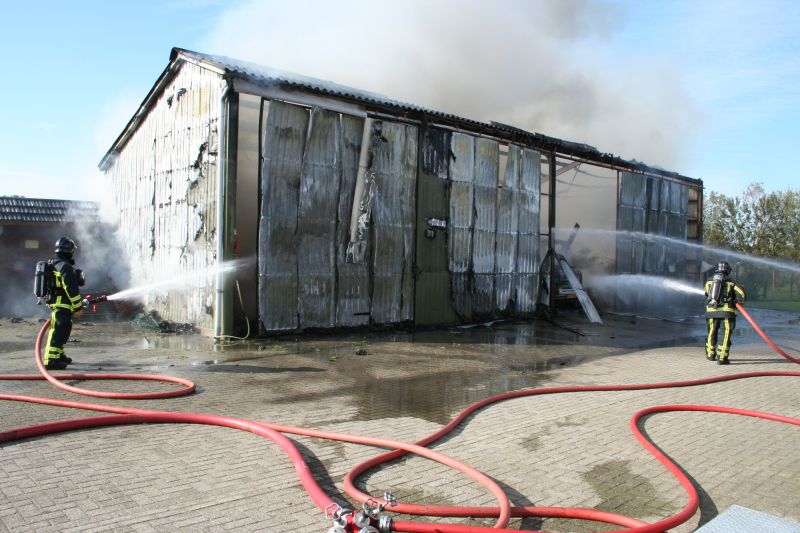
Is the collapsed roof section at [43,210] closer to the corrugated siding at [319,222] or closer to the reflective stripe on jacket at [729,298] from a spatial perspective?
the corrugated siding at [319,222]

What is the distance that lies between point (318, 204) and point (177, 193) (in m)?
3.40

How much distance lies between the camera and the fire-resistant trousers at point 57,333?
7484mm

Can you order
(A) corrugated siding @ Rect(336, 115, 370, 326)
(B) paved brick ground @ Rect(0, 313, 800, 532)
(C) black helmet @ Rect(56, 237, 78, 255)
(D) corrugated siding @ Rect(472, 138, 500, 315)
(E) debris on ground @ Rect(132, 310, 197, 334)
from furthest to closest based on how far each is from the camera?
Result: (D) corrugated siding @ Rect(472, 138, 500, 315)
(A) corrugated siding @ Rect(336, 115, 370, 326)
(E) debris on ground @ Rect(132, 310, 197, 334)
(C) black helmet @ Rect(56, 237, 78, 255)
(B) paved brick ground @ Rect(0, 313, 800, 532)

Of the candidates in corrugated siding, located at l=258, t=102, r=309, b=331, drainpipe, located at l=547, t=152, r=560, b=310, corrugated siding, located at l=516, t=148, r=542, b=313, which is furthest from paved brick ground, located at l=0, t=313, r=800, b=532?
drainpipe, located at l=547, t=152, r=560, b=310

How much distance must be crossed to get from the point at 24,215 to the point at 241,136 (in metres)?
10.1

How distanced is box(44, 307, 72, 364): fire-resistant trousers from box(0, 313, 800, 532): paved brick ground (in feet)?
1.91

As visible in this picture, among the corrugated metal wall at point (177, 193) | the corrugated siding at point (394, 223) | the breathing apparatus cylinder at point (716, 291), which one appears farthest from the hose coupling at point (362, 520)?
the corrugated siding at point (394, 223)

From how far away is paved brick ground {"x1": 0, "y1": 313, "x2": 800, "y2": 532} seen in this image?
365 centimetres

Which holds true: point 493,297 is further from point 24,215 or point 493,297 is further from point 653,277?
point 24,215

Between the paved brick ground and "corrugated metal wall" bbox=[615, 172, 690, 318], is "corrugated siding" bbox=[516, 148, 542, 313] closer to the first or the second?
"corrugated metal wall" bbox=[615, 172, 690, 318]

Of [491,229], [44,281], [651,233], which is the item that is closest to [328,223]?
[491,229]

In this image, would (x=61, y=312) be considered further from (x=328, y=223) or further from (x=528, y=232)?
(x=528, y=232)

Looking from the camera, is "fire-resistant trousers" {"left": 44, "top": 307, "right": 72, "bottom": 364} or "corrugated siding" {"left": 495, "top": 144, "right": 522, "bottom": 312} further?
"corrugated siding" {"left": 495, "top": 144, "right": 522, "bottom": 312}

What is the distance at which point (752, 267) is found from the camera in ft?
101
